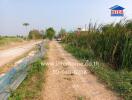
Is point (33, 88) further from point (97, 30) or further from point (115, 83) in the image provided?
point (97, 30)

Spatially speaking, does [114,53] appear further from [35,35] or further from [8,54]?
[35,35]

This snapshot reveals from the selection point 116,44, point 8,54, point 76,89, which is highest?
point 116,44

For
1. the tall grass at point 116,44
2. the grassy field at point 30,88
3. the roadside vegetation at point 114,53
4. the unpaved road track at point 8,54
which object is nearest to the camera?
the grassy field at point 30,88

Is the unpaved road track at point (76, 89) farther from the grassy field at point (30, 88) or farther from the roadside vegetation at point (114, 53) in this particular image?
the roadside vegetation at point (114, 53)

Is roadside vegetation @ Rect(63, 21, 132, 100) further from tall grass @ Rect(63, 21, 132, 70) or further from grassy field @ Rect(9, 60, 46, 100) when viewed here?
grassy field @ Rect(9, 60, 46, 100)

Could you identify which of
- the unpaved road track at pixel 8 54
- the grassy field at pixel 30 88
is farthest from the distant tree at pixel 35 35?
the grassy field at pixel 30 88

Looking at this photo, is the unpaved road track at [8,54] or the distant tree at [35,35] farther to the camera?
the distant tree at [35,35]

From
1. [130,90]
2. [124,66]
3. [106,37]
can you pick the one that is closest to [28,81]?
[130,90]

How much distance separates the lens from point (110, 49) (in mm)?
10703

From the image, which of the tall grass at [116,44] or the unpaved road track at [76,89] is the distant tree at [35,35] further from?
the unpaved road track at [76,89]

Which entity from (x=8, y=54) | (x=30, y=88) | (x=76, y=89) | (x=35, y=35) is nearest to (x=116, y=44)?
(x=76, y=89)

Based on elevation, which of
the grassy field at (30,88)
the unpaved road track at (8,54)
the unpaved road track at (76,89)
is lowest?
the unpaved road track at (8,54)

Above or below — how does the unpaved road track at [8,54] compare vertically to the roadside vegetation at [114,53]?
below

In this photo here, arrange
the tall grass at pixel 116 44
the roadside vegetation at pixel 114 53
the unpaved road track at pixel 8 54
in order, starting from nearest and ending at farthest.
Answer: the roadside vegetation at pixel 114 53 → the tall grass at pixel 116 44 → the unpaved road track at pixel 8 54
